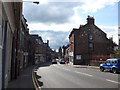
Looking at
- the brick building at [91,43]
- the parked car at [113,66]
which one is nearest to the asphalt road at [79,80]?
the parked car at [113,66]

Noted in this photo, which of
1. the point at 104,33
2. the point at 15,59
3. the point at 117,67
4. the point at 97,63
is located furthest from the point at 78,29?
the point at 15,59

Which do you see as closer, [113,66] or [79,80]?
[79,80]

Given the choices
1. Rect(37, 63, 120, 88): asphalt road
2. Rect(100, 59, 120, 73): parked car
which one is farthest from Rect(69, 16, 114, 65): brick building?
Rect(37, 63, 120, 88): asphalt road

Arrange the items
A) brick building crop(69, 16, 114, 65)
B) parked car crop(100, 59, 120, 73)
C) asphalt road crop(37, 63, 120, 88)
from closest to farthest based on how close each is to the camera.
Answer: asphalt road crop(37, 63, 120, 88) < parked car crop(100, 59, 120, 73) < brick building crop(69, 16, 114, 65)

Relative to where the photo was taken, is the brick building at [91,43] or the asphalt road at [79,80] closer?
the asphalt road at [79,80]

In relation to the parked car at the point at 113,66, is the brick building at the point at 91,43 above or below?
above

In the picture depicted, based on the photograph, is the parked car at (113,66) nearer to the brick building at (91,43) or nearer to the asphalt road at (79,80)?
the asphalt road at (79,80)

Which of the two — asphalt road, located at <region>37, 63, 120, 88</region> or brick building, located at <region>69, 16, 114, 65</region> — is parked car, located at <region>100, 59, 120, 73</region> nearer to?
asphalt road, located at <region>37, 63, 120, 88</region>

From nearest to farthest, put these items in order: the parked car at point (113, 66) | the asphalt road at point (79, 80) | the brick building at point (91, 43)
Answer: the asphalt road at point (79, 80), the parked car at point (113, 66), the brick building at point (91, 43)

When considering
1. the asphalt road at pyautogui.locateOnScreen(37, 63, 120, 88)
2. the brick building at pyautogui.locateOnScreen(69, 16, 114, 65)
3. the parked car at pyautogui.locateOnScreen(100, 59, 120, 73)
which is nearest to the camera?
the asphalt road at pyautogui.locateOnScreen(37, 63, 120, 88)

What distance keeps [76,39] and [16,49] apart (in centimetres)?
5037

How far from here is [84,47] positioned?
69.6 metres

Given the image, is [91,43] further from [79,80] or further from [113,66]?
[79,80]

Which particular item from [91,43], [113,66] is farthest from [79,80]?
[91,43]
